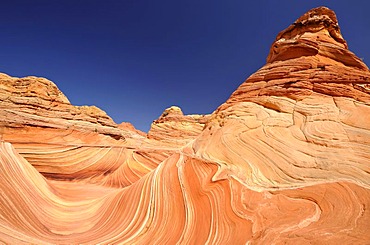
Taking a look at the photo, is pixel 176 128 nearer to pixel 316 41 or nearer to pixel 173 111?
pixel 173 111

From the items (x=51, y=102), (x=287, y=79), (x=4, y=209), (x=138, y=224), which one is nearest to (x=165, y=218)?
(x=138, y=224)

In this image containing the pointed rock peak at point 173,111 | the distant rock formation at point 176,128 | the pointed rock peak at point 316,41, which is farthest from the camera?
the pointed rock peak at point 173,111

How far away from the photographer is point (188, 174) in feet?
20.9

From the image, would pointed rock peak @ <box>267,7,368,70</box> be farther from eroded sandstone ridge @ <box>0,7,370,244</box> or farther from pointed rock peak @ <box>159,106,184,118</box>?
pointed rock peak @ <box>159,106,184,118</box>

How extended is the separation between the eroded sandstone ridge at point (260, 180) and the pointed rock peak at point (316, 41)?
46 millimetres

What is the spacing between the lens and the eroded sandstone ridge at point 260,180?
3.81 meters

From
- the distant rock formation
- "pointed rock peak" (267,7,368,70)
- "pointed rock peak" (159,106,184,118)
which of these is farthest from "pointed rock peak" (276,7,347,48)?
"pointed rock peak" (159,106,184,118)

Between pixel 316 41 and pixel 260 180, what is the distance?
274 inches

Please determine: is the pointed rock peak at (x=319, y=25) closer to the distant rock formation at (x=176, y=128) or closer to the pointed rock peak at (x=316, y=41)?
the pointed rock peak at (x=316, y=41)

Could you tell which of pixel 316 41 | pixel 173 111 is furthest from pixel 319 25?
pixel 173 111

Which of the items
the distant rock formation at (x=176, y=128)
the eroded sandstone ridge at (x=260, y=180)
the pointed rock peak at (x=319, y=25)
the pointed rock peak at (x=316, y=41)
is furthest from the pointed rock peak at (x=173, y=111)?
the eroded sandstone ridge at (x=260, y=180)

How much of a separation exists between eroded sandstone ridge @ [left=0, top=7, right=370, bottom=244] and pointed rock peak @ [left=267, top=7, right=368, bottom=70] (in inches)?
1.8

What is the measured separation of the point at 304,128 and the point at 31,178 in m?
7.71

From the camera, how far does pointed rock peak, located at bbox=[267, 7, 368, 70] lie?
8273 millimetres
